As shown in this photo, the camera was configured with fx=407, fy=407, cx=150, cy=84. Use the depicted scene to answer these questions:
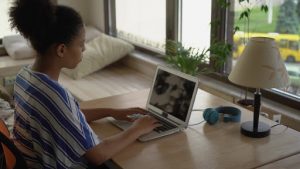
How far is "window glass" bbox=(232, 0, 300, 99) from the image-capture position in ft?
6.83

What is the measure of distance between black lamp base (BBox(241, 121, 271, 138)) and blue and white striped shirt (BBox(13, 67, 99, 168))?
0.62 m

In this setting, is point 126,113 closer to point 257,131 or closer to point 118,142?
point 118,142

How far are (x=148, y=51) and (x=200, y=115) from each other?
1468 mm

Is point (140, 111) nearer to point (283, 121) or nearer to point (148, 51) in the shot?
point (283, 121)

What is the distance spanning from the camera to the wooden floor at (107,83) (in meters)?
2.85

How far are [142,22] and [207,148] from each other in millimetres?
1993

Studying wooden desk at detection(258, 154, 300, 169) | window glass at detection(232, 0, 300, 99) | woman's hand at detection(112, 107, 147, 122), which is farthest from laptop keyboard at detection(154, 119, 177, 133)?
window glass at detection(232, 0, 300, 99)

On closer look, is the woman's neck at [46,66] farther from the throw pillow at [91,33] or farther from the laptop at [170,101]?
the throw pillow at [91,33]

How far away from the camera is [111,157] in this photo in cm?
152

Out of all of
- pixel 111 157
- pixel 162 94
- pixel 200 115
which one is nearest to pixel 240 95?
pixel 200 115

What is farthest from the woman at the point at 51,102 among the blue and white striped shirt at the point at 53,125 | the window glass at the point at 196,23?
the window glass at the point at 196,23

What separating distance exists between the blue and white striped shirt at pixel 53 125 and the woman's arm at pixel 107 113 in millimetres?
340

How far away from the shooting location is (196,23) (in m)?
2.79

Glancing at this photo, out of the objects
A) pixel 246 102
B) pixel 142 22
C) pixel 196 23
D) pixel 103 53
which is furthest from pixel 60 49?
pixel 142 22
